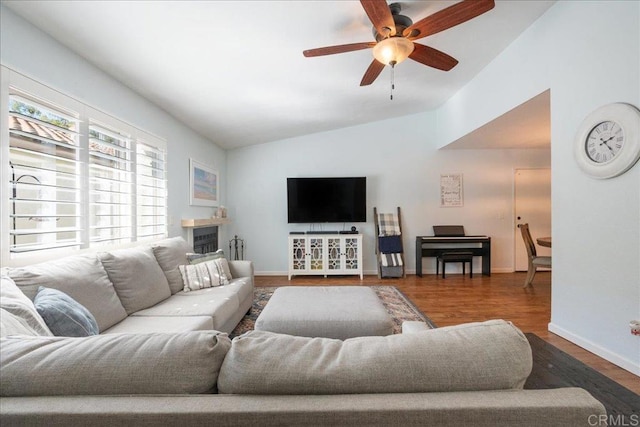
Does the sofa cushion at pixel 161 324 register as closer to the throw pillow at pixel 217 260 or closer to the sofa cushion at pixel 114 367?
the throw pillow at pixel 217 260

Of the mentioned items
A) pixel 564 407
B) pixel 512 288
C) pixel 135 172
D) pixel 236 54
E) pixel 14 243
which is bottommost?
pixel 512 288

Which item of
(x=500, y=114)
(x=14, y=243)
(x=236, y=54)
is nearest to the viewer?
(x=14, y=243)

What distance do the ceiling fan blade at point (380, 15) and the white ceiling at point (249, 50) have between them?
294mm

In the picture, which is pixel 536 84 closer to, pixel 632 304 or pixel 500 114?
pixel 500 114

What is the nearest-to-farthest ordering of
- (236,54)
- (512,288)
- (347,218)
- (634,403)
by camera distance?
(634,403)
(236,54)
(512,288)
(347,218)

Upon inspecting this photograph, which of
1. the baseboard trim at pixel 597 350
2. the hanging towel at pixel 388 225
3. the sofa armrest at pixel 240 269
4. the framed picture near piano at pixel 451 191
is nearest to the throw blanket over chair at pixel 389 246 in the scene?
the hanging towel at pixel 388 225

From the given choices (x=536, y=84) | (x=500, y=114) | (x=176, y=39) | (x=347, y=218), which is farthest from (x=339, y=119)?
(x=176, y=39)

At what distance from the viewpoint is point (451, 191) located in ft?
16.7

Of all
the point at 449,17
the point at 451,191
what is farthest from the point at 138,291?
the point at 451,191

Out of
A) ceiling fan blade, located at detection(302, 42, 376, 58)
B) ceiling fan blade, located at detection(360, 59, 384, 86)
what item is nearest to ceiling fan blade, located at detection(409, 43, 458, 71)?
ceiling fan blade, located at detection(360, 59, 384, 86)

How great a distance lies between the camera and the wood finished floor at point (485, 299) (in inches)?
85.8

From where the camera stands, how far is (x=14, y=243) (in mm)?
1699

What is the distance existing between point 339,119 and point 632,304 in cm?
386

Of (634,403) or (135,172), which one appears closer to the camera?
(634,403)
